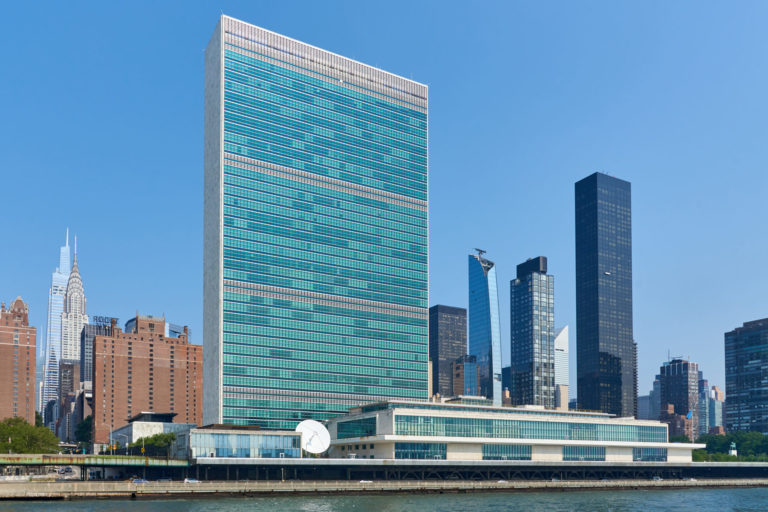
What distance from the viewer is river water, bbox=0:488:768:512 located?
5413 inches

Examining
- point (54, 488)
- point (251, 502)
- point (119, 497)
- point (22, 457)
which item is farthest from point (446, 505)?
point (22, 457)

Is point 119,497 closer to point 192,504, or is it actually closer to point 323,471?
point 192,504

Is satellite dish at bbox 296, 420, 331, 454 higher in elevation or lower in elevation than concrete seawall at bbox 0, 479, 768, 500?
higher

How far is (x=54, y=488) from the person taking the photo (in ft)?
503

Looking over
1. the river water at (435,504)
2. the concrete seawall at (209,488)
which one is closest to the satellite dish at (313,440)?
the concrete seawall at (209,488)

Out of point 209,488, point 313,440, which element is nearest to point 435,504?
A: point 209,488

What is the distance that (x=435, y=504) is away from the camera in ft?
498

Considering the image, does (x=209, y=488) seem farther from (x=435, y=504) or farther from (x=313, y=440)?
(x=435, y=504)

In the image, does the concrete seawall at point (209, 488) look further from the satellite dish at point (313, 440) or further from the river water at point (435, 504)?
the satellite dish at point (313, 440)

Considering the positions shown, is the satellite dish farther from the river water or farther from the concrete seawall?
the river water

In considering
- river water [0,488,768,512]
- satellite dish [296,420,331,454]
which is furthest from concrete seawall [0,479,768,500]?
satellite dish [296,420,331,454]

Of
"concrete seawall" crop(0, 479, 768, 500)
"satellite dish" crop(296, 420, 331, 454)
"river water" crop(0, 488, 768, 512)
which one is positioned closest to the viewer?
"river water" crop(0, 488, 768, 512)

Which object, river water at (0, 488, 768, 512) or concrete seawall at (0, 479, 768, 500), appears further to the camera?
concrete seawall at (0, 479, 768, 500)

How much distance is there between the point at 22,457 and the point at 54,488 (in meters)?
38.6
